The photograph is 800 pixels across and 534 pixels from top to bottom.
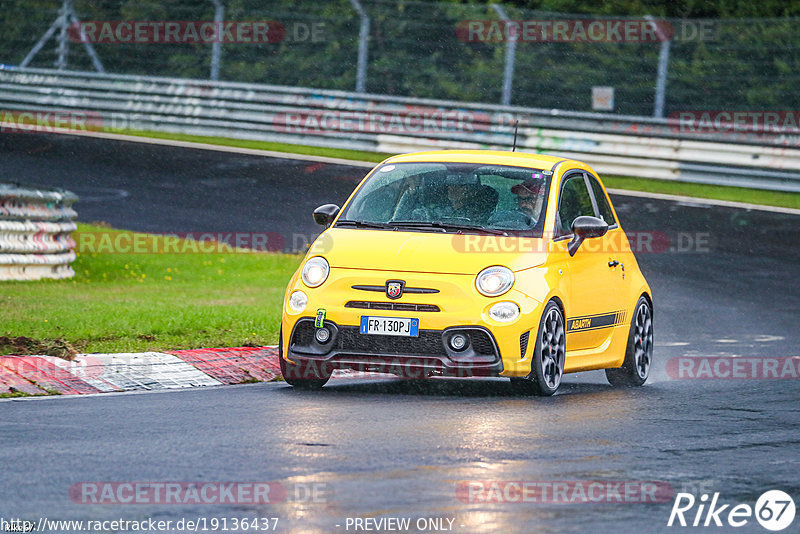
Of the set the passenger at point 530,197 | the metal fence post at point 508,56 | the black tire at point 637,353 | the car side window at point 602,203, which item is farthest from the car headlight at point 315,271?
the metal fence post at point 508,56

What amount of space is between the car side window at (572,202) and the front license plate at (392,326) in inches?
58.8

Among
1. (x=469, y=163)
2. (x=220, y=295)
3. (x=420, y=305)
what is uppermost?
(x=469, y=163)

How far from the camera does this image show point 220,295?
1644 cm

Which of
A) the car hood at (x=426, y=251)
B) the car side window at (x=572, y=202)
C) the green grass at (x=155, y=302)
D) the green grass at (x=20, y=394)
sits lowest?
the green grass at (x=155, y=302)

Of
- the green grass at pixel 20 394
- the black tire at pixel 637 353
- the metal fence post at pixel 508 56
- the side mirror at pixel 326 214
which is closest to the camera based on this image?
the green grass at pixel 20 394

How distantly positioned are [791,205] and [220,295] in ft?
39.2

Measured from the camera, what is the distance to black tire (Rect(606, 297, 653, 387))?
12.0 m

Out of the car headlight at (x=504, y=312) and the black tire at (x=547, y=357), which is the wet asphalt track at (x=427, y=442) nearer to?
the black tire at (x=547, y=357)

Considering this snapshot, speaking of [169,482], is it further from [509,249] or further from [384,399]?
[509,249]

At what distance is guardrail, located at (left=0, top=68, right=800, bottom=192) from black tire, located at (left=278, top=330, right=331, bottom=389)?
1603 cm

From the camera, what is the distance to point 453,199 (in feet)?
36.1

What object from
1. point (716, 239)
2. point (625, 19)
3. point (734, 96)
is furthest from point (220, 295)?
point (734, 96)

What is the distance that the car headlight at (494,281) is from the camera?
1014 centimetres

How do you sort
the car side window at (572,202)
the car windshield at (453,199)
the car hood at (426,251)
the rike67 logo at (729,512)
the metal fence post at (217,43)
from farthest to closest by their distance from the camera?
1. the metal fence post at (217,43)
2. the car side window at (572,202)
3. the car windshield at (453,199)
4. the car hood at (426,251)
5. the rike67 logo at (729,512)
